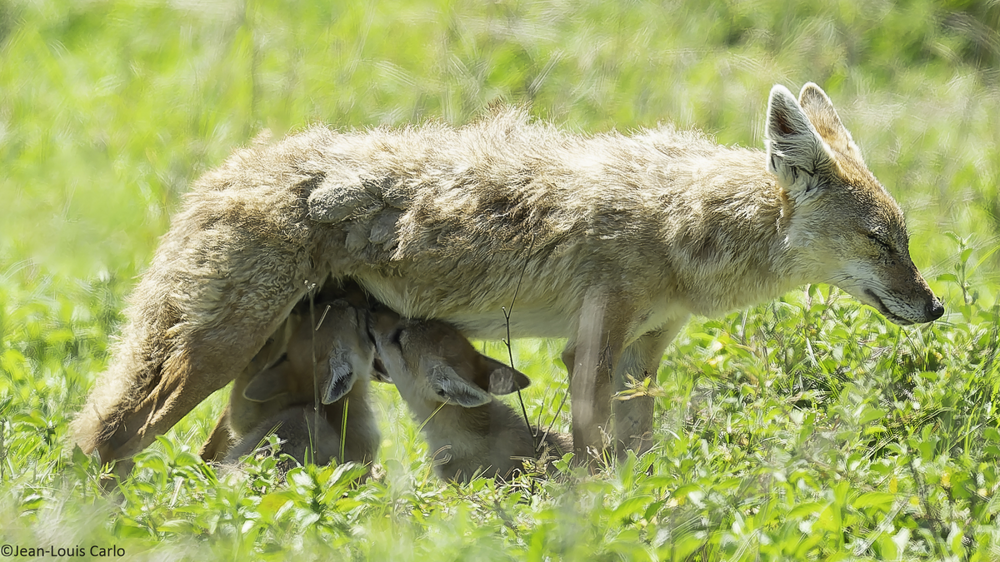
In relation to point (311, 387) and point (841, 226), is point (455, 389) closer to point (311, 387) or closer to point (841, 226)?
point (311, 387)

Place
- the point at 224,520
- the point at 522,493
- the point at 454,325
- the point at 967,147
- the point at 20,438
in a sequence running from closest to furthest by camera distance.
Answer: the point at 224,520 → the point at 522,493 → the point at 20,438 → the point at 454,325 → the point at 967,147

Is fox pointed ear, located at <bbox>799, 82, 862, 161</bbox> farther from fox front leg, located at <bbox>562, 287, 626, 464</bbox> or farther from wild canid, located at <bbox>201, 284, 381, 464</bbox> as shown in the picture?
wild canid, located at <bbox>201, 284, 381, 464</bbox>

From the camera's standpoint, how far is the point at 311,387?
5.35 metres

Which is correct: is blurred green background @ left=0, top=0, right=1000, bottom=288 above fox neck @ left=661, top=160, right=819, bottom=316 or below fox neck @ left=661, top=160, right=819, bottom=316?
below

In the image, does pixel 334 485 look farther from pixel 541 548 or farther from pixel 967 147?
pixel 967 147

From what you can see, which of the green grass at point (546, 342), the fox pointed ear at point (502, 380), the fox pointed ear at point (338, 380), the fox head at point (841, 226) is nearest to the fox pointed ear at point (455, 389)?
the fox pointed ear at point (502, 380)

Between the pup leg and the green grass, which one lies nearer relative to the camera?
the green grass

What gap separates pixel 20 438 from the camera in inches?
184

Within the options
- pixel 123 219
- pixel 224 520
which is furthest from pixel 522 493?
pixel 123 219

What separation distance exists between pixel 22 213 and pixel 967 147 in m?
8.30

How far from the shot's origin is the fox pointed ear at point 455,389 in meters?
4.90

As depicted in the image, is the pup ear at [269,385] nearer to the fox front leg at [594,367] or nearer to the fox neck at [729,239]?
the fox front leg at [594,367]

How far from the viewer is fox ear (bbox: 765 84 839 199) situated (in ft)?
15.5

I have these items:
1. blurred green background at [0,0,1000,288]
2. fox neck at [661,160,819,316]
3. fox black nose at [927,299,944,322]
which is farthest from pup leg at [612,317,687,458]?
blurred green background at [0,0,1000,288]
